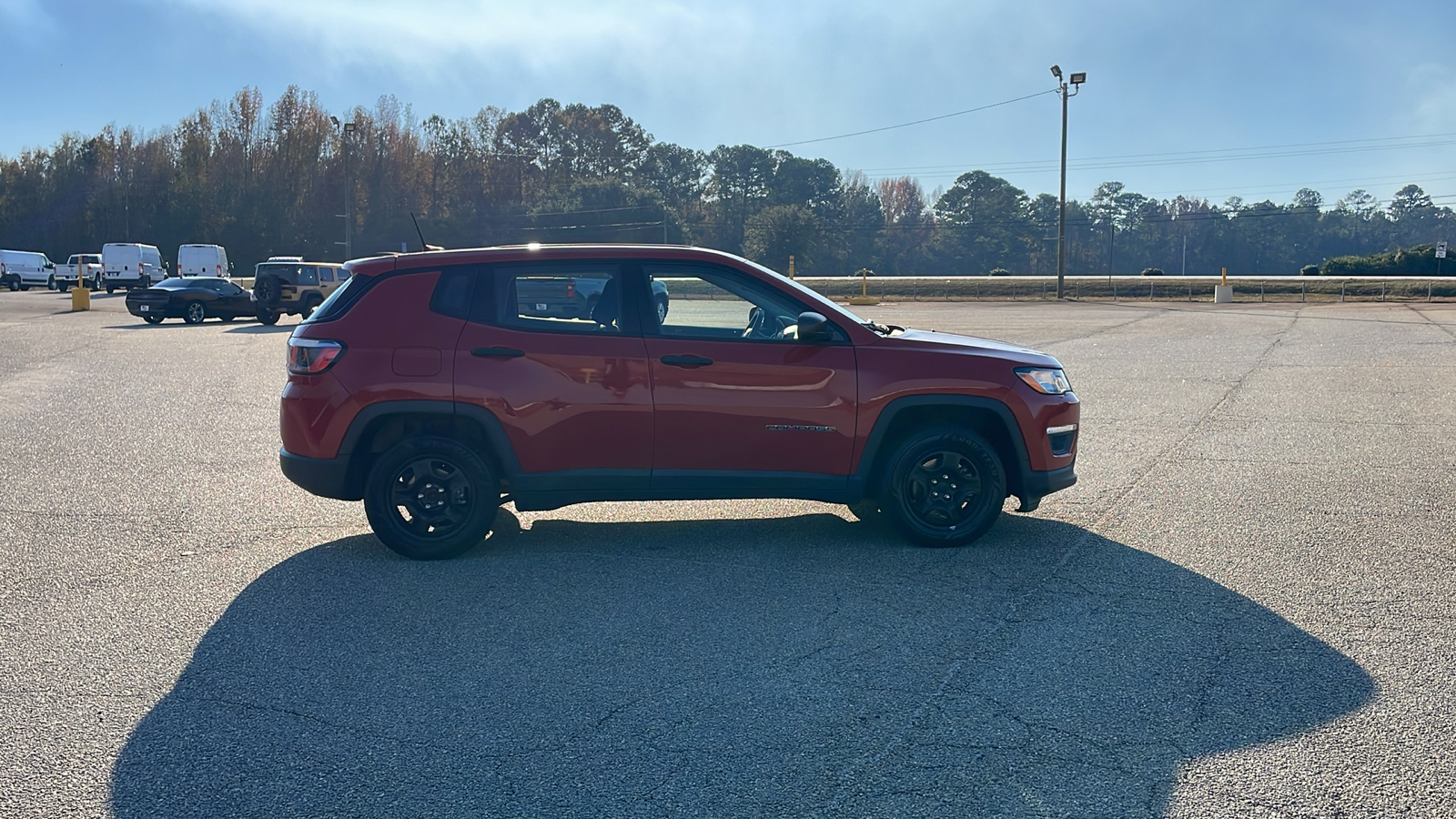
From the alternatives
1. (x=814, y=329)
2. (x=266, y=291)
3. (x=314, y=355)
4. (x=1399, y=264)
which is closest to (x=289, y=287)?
(x=266, y=291)

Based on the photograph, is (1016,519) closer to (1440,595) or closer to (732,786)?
(1440,595)

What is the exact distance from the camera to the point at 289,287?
3162 centimetres

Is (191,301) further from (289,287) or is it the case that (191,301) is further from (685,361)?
(685,361)

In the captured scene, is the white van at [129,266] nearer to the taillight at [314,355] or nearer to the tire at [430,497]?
the taillight at [314,355]

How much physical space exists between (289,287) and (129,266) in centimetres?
2173

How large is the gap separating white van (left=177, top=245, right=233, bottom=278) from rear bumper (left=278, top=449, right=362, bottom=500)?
45294 millimetres

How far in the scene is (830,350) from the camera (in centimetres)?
616

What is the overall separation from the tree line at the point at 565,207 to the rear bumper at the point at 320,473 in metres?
70.9

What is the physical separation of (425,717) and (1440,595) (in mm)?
4680

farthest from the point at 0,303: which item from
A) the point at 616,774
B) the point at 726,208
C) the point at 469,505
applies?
the point at 726,208

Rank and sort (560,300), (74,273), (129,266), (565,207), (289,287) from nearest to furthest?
(560,300) < (289,287) < (129,266) < (74,273) < (565,207)

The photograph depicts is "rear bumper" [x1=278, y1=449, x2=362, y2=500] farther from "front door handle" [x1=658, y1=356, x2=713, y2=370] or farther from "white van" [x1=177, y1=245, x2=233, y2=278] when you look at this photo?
"white van" [x1=177, y1=245, x2=233, y2=278]

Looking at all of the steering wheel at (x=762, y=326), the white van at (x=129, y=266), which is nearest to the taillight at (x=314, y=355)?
the steering wheel at (x=762, y=326)

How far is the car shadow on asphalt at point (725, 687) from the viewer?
3436 millimetres
